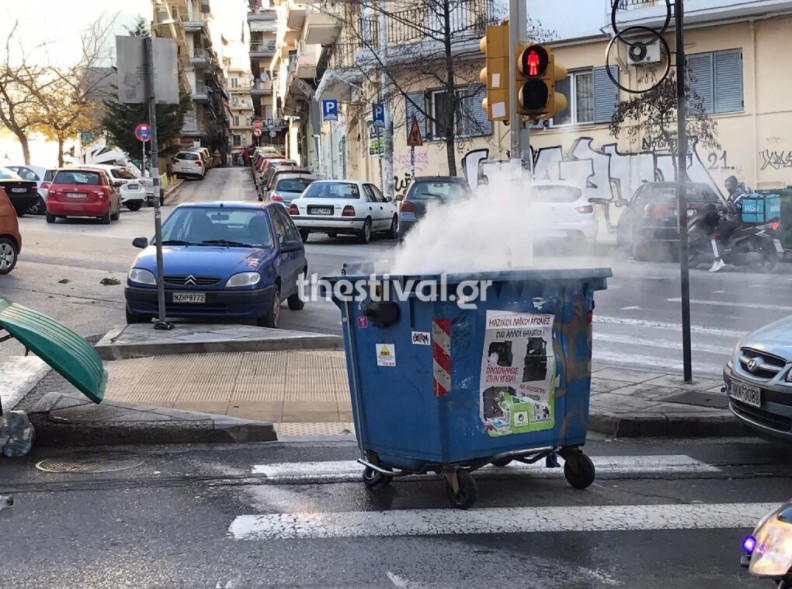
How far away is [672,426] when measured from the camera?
6996 mm

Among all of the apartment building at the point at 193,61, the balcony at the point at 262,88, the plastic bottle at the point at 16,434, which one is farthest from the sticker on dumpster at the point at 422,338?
the balcony at the point at 262,88

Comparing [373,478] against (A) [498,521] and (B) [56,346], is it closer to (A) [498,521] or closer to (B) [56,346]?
(A) [498,521]

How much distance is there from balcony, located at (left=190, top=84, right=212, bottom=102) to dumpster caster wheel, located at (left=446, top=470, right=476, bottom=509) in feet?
264

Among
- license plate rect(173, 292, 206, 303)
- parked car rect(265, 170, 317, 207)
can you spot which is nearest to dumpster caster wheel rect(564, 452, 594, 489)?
license plate rect(173, 292, 206, 303)

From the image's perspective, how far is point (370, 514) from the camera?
5164mm

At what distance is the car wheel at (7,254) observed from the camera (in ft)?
53.2

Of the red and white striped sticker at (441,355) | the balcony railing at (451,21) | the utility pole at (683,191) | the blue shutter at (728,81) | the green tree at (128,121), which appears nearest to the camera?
the red and white striped sticker at (441,355)

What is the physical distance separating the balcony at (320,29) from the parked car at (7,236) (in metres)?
22.7

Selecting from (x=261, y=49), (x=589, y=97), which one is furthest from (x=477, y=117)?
(x=261, y=49)

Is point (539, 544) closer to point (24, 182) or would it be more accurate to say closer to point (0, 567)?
point (0, 567)

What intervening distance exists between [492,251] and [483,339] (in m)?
1.25

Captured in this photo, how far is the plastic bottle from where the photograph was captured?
6.19 metres

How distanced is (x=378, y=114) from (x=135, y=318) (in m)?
16.6

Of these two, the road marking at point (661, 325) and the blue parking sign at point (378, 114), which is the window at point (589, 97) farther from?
the road marking at point (661, 325)
